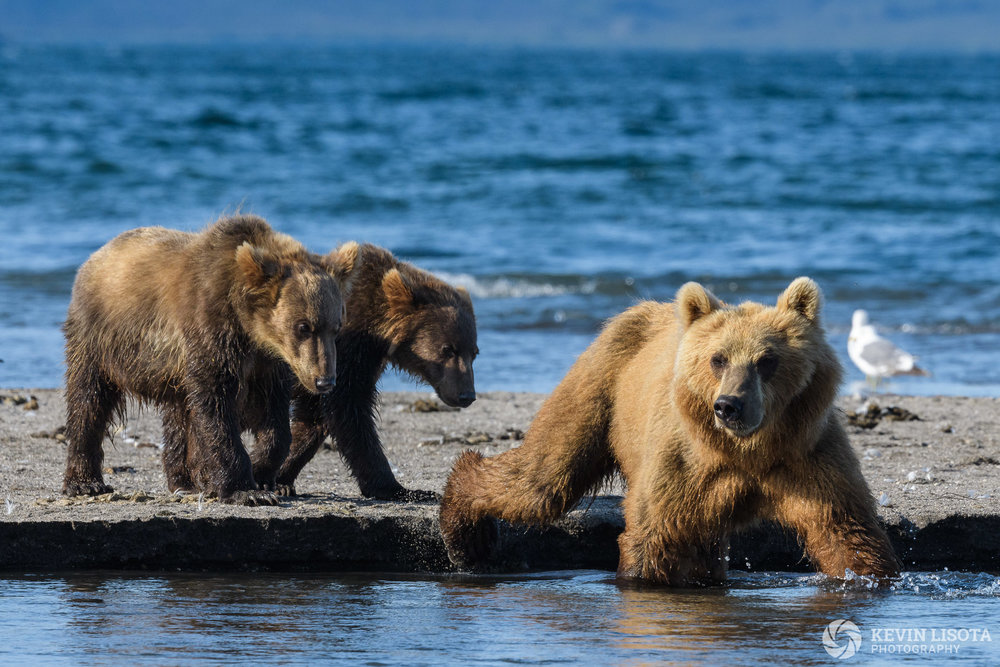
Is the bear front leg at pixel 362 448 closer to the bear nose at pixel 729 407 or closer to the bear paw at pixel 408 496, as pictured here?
the bear paw at pixel 408 496

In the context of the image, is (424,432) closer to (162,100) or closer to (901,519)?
(901,519)

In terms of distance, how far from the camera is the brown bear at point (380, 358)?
6781 mm

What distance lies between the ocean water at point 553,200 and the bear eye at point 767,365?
312cm

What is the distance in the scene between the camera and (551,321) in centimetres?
1420

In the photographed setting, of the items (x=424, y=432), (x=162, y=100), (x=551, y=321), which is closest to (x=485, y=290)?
(x=551, y=321)

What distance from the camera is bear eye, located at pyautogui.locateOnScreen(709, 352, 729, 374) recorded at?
4.90 m

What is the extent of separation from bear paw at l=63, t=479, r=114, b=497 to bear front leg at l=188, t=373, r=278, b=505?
2.27ft

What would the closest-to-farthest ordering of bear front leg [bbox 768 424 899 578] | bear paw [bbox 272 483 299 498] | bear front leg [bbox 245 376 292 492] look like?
bear front leg [bbox 768 424 899 578] < bear front leg [bbox 245 376 292 492] < bear paw [bbox 272 483 299 498]

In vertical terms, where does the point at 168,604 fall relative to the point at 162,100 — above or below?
below

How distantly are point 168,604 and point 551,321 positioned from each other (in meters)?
9.20

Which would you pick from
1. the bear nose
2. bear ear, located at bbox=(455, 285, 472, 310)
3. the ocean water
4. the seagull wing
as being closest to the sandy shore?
bear ear, located at bbox=(455, 285, 472, 310)

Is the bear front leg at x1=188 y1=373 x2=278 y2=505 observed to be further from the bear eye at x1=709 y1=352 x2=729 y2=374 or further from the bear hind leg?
the bear eye at x1=709 y1=352 x2=729 y2=374
